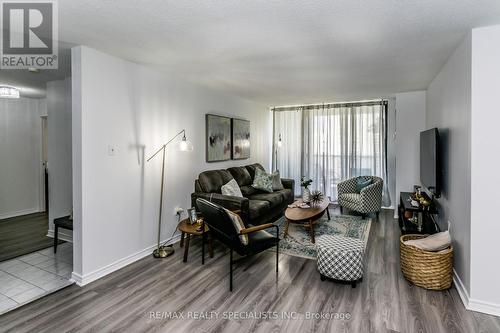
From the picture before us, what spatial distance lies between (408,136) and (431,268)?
3135 mm

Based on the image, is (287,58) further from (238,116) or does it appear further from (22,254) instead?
(22,254)

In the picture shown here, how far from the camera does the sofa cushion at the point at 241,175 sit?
5.45m

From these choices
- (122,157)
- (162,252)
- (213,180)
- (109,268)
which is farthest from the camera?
(213,180)

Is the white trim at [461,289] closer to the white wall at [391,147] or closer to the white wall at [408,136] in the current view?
the white wall at [408,136]

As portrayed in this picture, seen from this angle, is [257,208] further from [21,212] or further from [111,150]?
[21,212]

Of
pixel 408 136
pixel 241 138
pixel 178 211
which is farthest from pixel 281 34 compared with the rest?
pixel 408 136

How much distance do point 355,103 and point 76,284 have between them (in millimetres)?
6070

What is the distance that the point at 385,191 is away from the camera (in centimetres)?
613

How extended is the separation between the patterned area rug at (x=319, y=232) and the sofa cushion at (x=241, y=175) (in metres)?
1.03

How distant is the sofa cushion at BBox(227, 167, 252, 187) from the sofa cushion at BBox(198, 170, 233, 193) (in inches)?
13.5

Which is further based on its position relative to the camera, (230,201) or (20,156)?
(20,156)

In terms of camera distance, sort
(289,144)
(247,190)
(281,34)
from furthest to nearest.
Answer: (289,144), (247,190), (281,34)

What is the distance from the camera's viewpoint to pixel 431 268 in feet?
8.93

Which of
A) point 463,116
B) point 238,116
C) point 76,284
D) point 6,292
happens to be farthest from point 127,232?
point 463,116
